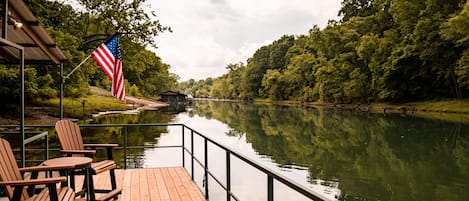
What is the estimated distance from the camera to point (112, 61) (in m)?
6.23

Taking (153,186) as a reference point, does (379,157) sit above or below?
below

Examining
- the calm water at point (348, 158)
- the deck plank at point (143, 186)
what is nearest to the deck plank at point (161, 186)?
the deck plank at point (143, 186)

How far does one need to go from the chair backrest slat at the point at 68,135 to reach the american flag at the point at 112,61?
167 centimetres

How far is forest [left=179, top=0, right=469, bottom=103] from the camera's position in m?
33.4

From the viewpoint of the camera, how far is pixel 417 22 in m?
36.3

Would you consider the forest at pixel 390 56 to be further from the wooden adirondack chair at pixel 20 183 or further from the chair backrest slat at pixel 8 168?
the chair backrest slat at pixel 8 168

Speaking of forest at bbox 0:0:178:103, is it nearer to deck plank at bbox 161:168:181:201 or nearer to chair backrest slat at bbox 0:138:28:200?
deck plank at bbox 161:168:181:201

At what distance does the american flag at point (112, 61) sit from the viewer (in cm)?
598

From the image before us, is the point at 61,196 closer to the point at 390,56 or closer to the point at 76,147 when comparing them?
the point at 76,147

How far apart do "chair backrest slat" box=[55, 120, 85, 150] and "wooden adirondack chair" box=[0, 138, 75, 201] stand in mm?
1030

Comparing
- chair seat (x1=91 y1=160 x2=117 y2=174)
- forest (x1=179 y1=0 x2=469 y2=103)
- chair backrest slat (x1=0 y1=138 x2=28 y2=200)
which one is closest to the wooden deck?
chair seat (x1=91 y1=160 x2=117 y2=174)

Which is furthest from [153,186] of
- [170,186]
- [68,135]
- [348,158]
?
[348,158]

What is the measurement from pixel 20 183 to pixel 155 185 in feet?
8.54

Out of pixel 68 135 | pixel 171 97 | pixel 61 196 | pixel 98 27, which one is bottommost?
pixel 61 196
